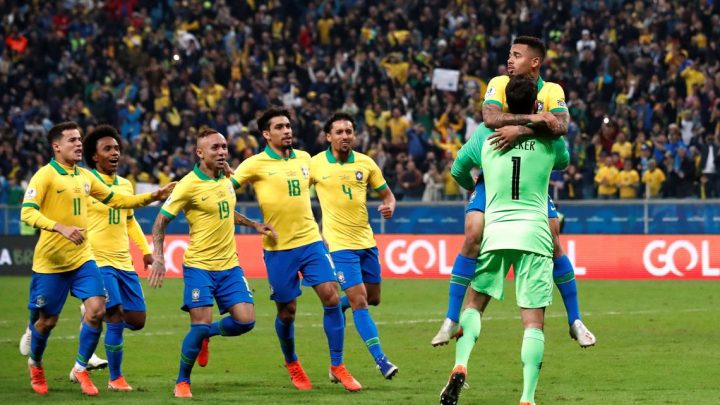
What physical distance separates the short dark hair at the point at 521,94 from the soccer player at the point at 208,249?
347 centimetres

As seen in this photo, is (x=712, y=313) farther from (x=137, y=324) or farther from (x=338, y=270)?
(x=137, y=324)

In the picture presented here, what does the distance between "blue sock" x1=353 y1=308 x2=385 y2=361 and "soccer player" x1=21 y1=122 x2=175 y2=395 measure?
2142mm

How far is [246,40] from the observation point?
35.5m

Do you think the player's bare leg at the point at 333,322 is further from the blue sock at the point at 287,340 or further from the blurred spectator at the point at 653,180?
the blurred spectator at the point at 653,180

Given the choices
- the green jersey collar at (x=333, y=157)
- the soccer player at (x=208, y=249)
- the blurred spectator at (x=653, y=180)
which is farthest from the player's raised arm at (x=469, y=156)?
the blurred spectator at (x=653, y=180)

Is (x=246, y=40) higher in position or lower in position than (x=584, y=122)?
higher

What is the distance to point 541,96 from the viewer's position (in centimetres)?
999

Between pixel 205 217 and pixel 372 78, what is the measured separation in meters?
21.2

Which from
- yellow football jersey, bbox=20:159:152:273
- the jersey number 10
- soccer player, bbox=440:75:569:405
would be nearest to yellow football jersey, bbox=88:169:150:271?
yellow football jersey, bbox=20:159:152:273

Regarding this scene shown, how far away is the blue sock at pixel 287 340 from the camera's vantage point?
40.5ft

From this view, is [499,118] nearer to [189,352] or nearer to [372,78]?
[189,352]

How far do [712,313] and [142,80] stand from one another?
20510mm

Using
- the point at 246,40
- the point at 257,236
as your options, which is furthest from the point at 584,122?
the point at 246,40

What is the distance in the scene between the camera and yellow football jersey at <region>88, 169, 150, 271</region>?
13.1 metres
